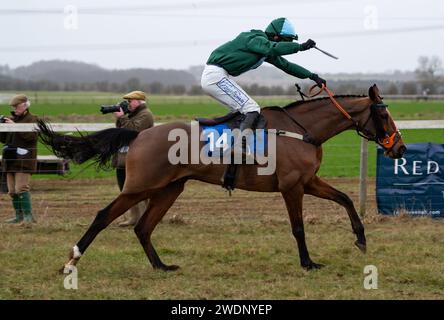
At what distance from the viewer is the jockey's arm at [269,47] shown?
6926mm

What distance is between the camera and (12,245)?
8.44 metres

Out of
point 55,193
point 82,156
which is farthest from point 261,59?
point 55,193

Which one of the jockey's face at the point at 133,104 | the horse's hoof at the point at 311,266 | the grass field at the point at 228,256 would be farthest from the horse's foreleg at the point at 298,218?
the jockey's face at the point at 133,104

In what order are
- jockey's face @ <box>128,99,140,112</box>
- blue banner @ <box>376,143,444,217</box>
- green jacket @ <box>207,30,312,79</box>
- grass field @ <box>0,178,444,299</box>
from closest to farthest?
grass field @ <box>0,178,444,299</box> < green jacket @ <box>207,30,312,79</box> < jockey's face @ <box>128,99,140,112</box> < blue banner @ <box>376,143,444,217</box>

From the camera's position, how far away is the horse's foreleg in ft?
23.2

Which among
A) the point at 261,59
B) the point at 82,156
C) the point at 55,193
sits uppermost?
the point at 261,59

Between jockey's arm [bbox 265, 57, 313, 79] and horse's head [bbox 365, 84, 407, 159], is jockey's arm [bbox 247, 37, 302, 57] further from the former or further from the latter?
horse's head [bbox 365, 84, 407, 159]

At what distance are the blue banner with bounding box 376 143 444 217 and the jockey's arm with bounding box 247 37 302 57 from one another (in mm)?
3814

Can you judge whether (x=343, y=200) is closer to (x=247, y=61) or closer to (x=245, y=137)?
(x=245, y=137)

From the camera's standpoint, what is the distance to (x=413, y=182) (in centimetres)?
1033

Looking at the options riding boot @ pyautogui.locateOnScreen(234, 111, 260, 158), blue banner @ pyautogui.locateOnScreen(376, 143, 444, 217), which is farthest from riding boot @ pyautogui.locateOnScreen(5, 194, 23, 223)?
blue banner @ pyautogui.locateOnScreen(376, 143, 444, 217)
